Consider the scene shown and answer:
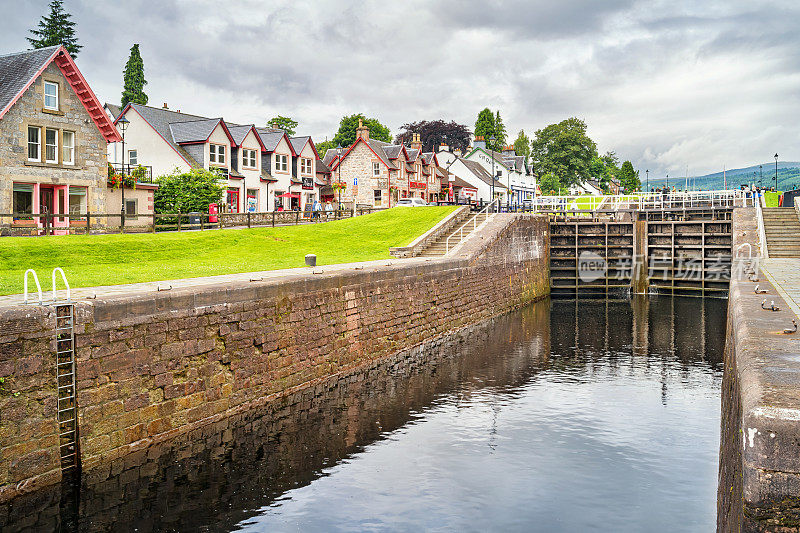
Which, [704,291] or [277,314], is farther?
[704,291]

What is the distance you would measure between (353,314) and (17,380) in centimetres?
1039

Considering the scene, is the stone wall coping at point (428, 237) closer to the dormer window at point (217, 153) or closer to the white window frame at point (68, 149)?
the white window frame at point (68, 149)

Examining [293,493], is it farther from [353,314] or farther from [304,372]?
[353,314]

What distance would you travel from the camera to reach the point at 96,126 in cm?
3494

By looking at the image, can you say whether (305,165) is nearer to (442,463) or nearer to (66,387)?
(442,463)

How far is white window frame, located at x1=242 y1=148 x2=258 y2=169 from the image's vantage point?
170 feet

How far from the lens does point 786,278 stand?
57.1 ft

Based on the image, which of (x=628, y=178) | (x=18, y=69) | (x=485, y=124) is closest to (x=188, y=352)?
(x=18, y=69)

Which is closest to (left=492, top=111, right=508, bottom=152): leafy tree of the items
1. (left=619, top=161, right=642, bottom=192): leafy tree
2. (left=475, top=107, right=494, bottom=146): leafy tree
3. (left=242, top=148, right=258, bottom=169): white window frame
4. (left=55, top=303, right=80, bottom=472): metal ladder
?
(left=475, top=107, right=494, bottom=146): leafy tree

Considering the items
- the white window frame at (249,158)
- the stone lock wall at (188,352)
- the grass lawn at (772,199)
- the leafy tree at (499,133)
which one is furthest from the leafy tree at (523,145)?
the stone lock wall at (188,352)

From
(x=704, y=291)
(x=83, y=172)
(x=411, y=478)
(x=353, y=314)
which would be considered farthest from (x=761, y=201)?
(x=83, y=172)

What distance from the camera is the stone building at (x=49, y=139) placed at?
103 ft

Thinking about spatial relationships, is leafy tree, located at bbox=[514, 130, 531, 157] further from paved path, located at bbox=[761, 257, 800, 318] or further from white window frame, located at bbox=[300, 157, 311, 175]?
paved path, located at bbox=[761, 257, 800, 318]

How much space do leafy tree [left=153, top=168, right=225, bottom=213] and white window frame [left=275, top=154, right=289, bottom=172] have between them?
16.4m
